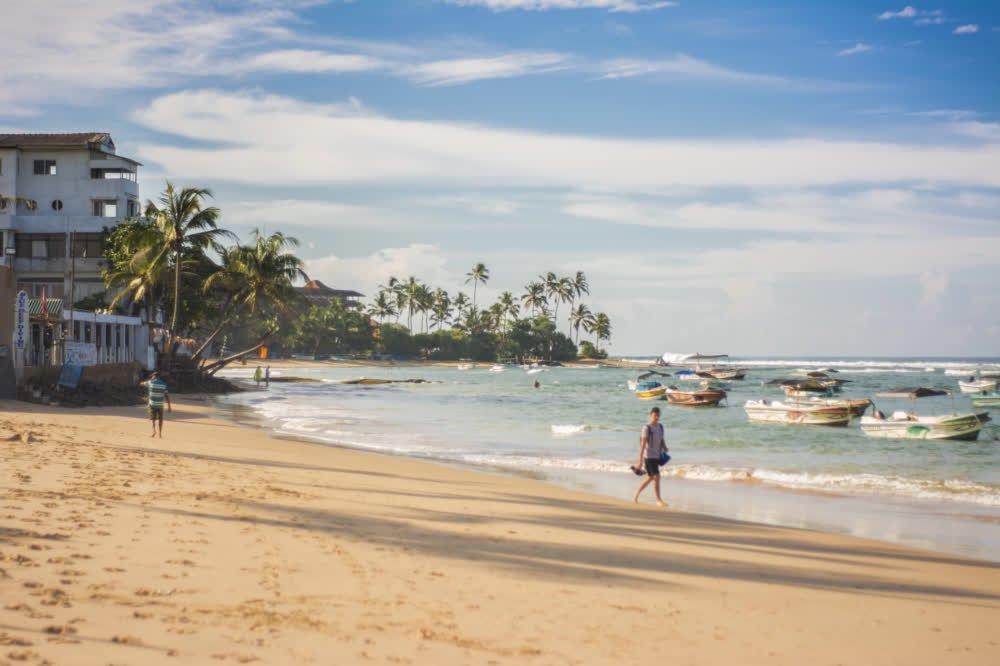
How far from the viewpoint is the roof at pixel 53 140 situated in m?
50.5

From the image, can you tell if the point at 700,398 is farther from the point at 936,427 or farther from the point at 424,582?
the point at 424,582

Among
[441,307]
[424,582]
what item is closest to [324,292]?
[441,307]

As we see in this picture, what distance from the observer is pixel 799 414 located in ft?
127

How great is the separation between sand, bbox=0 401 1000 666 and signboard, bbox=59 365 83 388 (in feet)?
62.6

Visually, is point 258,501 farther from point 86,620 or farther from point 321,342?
point 321,342

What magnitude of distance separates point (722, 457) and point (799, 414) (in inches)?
593

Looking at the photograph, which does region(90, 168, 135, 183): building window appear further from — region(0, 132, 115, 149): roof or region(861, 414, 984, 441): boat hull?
region(861, 414, 984, 441): boat hull

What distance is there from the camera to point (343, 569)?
8.09 meters

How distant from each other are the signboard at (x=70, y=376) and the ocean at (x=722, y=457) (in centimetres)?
621

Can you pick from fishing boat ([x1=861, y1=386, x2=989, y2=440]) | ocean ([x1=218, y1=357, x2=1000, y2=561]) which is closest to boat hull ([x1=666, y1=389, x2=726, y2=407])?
ocean ([x1=218, y1=357, x2=1000, y2=561])

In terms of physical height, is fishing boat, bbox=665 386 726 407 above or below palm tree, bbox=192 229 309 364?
below

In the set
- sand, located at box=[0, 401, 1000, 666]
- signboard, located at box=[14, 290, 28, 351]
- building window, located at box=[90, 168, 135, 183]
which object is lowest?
sand, located at box=[0, 401, 1000, 666]

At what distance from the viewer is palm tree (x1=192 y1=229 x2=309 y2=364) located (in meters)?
51.7

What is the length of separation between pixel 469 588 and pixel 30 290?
5059 centimetres
